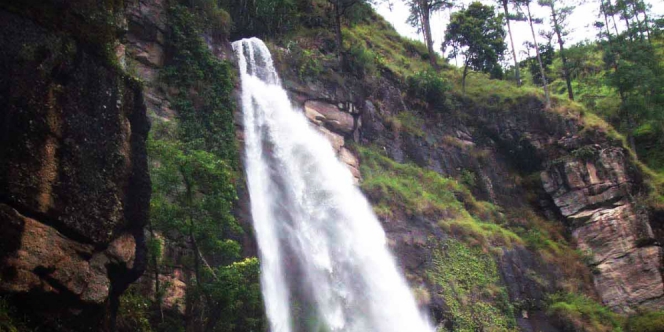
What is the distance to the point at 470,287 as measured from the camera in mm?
19969

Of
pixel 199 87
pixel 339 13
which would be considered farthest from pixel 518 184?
pixel 199 87

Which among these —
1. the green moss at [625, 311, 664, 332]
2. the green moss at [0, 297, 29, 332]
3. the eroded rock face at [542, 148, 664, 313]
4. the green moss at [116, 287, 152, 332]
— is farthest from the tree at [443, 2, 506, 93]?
the green moss at [0, 297, 29, 332]

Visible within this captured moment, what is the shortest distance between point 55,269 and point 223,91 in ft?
40.2

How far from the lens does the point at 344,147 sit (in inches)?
941

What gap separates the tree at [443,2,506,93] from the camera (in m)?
31.1

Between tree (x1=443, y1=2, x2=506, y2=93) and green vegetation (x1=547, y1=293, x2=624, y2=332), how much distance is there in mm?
13624

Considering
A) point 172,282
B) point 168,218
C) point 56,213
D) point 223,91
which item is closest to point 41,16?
point 56,213

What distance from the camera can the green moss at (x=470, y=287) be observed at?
1898 centimetres

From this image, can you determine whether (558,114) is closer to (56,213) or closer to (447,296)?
(447,296)

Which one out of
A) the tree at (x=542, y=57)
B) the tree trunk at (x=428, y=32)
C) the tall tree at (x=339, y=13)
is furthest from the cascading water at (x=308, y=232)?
the tree at (x=542, y=57)

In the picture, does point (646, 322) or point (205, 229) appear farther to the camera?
point (646, 322)

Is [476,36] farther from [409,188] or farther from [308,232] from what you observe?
[308,232]

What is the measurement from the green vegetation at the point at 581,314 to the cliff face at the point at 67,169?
15.6 meters

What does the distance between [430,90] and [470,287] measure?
12.5 m
